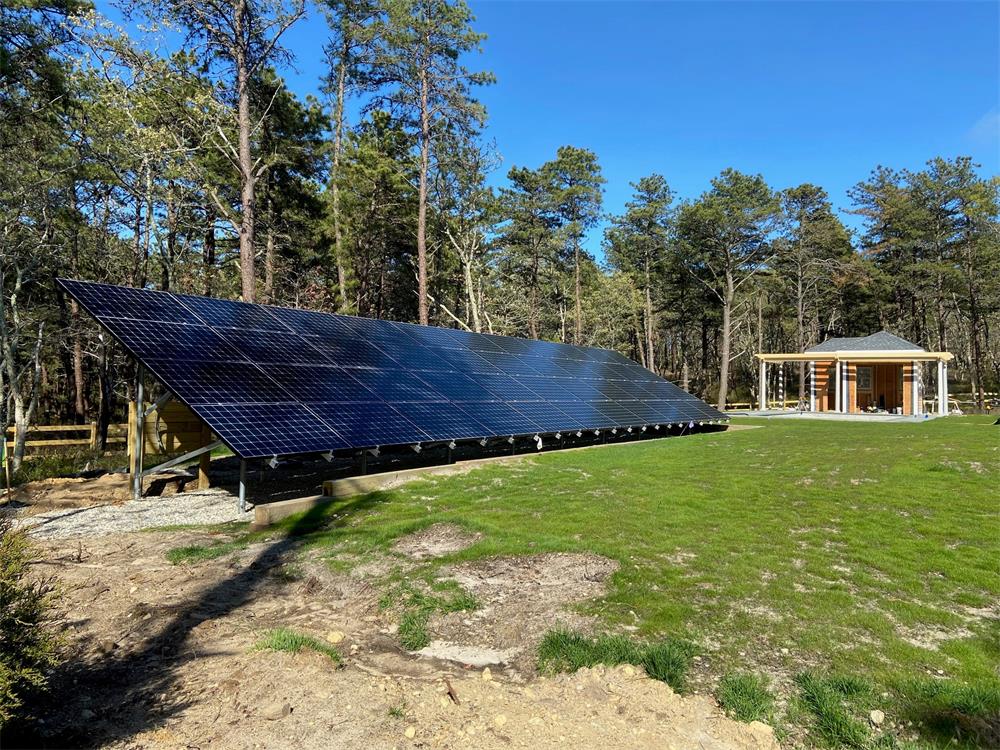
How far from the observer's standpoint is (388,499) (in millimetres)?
9250

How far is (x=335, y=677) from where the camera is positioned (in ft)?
12.7

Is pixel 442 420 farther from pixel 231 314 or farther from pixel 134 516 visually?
pixel 134 516

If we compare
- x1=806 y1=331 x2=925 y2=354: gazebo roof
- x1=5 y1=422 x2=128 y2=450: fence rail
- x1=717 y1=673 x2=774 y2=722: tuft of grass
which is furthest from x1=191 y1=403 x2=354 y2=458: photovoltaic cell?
x1=806 y1=331 x2=925 y2=354: gazebo roof

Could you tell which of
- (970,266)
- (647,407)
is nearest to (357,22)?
(647,407)

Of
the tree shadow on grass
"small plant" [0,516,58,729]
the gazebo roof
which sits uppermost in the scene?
the gazebo roof

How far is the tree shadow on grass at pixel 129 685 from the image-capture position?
10.2ft

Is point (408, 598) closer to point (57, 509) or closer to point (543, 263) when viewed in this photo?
point (57, 509)

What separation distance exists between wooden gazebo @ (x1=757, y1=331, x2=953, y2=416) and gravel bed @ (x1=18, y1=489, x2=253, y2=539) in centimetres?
2872

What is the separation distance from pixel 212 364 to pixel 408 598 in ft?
20.6

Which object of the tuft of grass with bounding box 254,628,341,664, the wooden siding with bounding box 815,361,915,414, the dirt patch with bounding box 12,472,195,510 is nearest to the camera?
the tuft of grass with bounding box 254,628,341,664

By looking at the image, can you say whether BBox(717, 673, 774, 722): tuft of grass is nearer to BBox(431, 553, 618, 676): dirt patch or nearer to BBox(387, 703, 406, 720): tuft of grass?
BBox(431, 553, 618, 676): dirt patch

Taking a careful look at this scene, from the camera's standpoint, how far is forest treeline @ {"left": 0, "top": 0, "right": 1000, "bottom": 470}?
15.8 meters

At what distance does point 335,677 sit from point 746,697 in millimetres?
2790

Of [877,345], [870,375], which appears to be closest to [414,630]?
[877,345]
